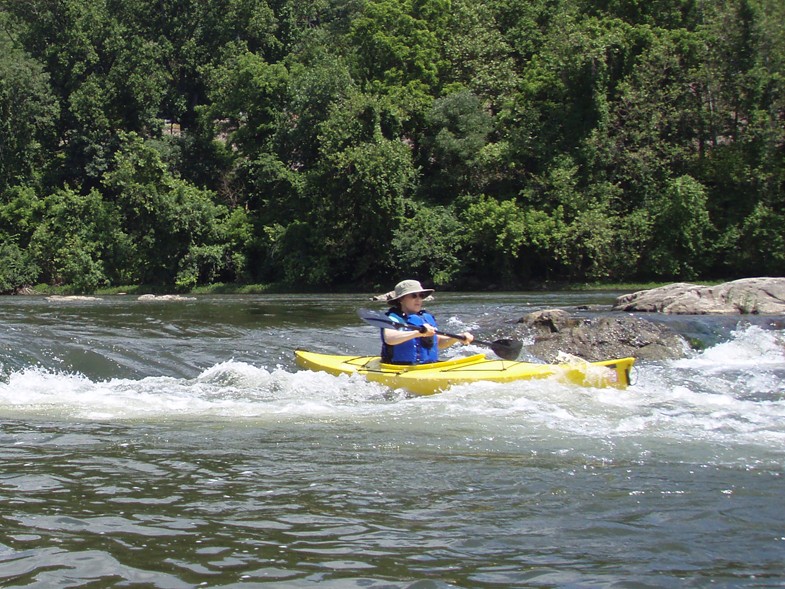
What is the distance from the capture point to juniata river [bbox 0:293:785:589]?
3.35m

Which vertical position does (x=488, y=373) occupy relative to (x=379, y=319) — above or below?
below

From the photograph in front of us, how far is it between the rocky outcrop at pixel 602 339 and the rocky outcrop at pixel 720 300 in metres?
2.53

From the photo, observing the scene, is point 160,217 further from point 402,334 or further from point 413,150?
point 402,334

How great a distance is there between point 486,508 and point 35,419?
4.18 m

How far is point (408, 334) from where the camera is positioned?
27.3ft

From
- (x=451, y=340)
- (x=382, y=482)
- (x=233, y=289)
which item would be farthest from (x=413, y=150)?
(x=382, y=482)

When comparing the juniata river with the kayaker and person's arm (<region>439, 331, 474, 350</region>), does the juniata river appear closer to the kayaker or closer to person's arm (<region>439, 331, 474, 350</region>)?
the kayaker

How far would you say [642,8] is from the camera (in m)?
30.2

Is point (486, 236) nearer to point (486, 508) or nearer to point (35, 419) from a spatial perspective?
point (35, 419)

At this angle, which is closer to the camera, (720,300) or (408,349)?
(408,349)

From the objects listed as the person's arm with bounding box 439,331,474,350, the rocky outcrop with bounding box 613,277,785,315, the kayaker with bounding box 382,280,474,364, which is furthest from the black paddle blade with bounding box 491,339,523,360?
the rocky outcrop with bounding box 613,277,785,315

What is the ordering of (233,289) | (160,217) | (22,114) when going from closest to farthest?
(233,289) → (160,217) → (22,114)

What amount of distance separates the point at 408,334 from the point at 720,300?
7.98 m

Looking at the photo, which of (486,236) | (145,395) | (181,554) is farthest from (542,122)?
(181,554)
